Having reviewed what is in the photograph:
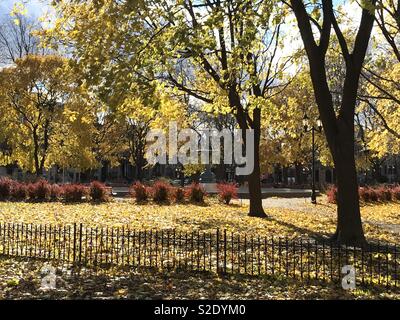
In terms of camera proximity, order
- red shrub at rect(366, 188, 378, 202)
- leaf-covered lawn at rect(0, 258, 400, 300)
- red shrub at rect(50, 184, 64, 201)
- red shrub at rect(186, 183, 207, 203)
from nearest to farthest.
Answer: leaf-covered lawn at rect(0, 258, 400, 300), red shrub at rect(186, 183, 207, 203), red shrub at rect(50, 184, 64, 201), red shrub at rect(366, 188, 378, 202)

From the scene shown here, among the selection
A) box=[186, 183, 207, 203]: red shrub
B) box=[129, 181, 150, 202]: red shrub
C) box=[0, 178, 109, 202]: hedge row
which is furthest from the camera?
box=[186, 183, 207, 203]: red shrub

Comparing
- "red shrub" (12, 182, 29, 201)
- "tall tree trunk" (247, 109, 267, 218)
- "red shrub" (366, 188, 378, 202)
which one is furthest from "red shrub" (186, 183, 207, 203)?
"red shrub" (366, 188, 378, 202)

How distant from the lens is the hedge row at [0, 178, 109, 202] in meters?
26.1

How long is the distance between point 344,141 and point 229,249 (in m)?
4.38

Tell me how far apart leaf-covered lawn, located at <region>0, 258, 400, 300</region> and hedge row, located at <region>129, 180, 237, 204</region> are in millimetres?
17072

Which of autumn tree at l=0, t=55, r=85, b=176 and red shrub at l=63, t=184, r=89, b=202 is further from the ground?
A: autumn tree at l=0, t=55, r=85, b=176

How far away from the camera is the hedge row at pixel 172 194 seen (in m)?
25.9

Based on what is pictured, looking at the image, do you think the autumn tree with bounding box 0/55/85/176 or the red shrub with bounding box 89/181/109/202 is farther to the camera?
the autumn tree with bounding box 0/55/85/176

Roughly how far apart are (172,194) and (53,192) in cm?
722

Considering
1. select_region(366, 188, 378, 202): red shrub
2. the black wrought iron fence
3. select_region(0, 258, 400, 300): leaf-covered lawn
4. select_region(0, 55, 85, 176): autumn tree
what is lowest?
select_region(0, 258, 400, 300): leaf-covered lawn

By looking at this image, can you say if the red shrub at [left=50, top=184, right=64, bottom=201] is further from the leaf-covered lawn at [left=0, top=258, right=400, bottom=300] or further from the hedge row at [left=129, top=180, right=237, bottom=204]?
Result: the leaf-covered lawn at [left=0, top=258, right=400, bottom=300]

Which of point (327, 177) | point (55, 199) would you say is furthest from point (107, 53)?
point (327, 177)

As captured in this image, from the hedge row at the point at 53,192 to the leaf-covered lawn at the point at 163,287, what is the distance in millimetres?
17658
